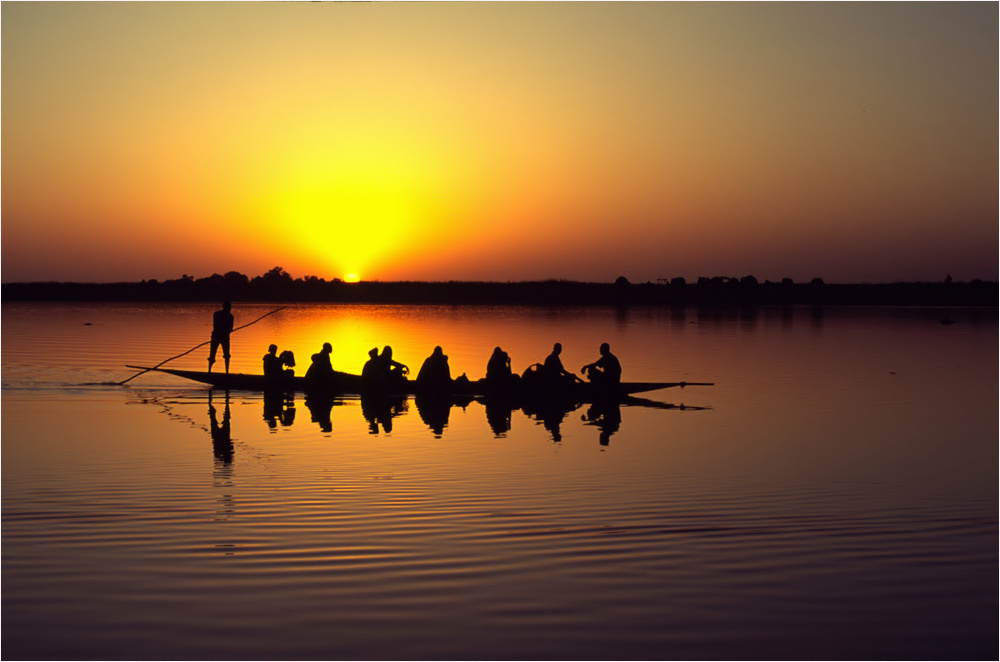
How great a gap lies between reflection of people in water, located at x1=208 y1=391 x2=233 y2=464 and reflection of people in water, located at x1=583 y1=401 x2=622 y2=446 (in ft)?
19.2

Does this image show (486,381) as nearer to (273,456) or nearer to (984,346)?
(273,456)

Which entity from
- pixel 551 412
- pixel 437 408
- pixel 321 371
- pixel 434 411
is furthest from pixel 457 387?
pixel 551 412

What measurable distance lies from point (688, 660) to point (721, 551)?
2.65 metres

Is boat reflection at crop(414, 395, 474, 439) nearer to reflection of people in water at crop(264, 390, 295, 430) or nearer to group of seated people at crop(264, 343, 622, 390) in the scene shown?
group of seated people at crop(264, 343, 622, 390)

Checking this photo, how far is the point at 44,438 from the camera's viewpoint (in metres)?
16.3

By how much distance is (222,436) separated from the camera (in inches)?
683

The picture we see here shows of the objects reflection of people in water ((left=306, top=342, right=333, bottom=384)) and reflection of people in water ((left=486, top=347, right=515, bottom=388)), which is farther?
reflection of people in water ((left=306, top=342, right=333, bottom=384))

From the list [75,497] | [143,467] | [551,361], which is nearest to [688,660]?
[75,497]

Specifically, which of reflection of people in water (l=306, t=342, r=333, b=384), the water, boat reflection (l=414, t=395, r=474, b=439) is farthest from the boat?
the water

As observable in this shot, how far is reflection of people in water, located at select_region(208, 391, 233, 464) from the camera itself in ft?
49.5

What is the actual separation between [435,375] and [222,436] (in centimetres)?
747

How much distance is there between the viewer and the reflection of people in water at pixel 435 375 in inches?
947

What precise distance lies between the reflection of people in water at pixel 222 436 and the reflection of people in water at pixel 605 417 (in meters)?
5.86

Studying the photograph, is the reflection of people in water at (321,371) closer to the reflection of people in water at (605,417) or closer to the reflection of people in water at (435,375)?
the reflection of people in water at (435,375)
